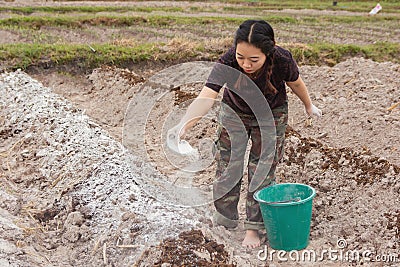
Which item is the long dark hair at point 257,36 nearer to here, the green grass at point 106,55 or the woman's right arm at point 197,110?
the woman's right arm at point 197,110

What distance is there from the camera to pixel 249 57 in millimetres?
3359

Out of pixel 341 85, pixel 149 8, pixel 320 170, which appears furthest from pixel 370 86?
pixel 149 8

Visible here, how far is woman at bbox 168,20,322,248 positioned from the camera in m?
3.37

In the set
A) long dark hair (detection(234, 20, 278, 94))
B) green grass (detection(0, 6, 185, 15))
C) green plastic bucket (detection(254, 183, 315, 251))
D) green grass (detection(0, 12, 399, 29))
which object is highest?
long dark hair (detection(234, 20, 278, 94))

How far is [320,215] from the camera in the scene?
4.29 meters

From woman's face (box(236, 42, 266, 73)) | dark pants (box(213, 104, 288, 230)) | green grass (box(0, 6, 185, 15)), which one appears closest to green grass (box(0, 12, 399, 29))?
green grass (box(0, 6, 185, 15))

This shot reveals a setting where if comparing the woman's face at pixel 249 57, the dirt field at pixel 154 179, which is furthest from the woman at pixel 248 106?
the dirt field at pixel 154 179

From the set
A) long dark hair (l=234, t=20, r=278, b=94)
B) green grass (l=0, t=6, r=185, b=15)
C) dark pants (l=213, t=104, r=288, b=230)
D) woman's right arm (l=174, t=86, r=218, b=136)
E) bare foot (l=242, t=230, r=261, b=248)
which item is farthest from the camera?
green grass (l=0, t=6, r=185, b=15)

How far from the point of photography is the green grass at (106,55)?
30.1ft

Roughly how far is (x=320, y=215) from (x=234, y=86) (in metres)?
1.27

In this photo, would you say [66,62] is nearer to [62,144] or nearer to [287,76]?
[62,144]

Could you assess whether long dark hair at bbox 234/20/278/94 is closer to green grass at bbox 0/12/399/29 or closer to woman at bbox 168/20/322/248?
woman at bbox 168/20/322/248

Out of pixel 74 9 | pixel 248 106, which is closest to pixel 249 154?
pixel 248 106

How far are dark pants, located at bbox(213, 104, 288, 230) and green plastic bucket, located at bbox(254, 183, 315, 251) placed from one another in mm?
114
